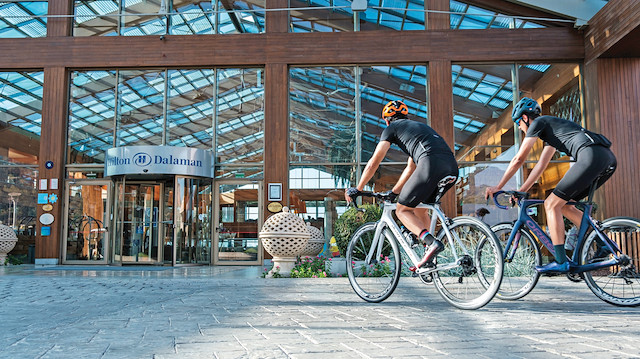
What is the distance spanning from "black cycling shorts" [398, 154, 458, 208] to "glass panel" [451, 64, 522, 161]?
349 inches

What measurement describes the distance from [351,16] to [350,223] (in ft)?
22.3

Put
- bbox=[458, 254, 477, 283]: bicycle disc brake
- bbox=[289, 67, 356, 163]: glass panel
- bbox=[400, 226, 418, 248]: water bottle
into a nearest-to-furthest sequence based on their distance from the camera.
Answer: bbox=[458, 254, 477, 283]: bicycle disc brake → bbox=[400, 226, 418, 248]: water bottle → bbox=[289, 67, 356, 163]: glass panel

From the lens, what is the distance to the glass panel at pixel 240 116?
505 inches

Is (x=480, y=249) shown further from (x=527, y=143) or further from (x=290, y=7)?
(x=290, y=7)

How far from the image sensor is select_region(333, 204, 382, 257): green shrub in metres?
8.21

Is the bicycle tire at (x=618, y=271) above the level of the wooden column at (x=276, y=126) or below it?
below

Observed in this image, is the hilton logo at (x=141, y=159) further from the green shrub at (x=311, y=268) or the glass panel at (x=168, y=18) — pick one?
the green shrub at (x=311, y=268)

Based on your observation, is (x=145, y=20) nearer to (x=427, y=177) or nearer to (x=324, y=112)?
(x=324, y=112)

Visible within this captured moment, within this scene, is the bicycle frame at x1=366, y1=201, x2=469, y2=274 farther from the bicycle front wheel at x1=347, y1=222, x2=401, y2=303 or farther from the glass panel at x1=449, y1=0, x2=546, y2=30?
the glass panel at x1=449, y1=0, x2=546, y2=30

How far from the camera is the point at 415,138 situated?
4129 millimetres

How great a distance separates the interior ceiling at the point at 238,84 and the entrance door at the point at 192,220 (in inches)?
45.7

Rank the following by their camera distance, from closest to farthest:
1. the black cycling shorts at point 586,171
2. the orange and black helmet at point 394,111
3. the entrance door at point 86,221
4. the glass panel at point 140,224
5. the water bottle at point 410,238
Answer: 1. the black cycling shorts at point 586,171
2. the water bottle at point 410,238
3. the orange and black helmet at point 394,111
4. the glass panel at point 140,224
5. the entrance door at point 86,221

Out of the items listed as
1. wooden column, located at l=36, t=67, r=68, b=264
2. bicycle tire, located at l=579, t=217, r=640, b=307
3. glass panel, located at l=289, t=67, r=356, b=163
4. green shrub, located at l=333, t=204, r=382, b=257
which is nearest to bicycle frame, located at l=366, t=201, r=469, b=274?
bicycle tire, located at l=579, t=217, r=640, b=307

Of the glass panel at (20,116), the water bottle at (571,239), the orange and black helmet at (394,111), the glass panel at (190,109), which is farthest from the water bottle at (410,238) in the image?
the glass panel at (20,116)
